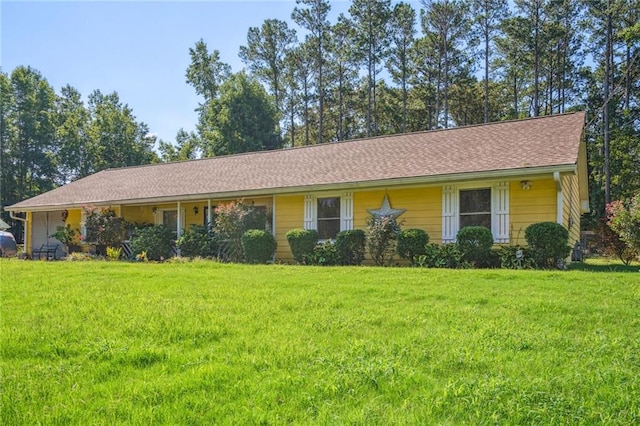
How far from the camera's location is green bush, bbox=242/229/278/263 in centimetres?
1411

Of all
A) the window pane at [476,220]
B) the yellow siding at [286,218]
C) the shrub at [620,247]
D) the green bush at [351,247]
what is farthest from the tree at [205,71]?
the shrub at [620,247]

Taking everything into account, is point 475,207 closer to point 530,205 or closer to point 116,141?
point 530,205

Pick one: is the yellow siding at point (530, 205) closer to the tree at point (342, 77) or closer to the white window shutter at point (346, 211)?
the white window shutter at point (346, 211)

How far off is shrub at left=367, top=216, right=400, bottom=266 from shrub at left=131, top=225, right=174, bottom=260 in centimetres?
760

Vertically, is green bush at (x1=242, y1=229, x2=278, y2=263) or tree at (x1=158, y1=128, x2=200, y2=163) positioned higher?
tree at (x1=158, y1=128, x2=200, y2=163)

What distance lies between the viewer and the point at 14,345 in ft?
13.9

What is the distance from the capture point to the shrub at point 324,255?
43.7ft

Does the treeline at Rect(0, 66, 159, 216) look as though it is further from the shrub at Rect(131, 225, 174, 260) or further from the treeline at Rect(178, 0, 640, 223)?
the shrub at Rect(131, 225, 174, 260)

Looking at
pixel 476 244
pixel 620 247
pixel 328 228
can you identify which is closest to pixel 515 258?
pixel 476 244

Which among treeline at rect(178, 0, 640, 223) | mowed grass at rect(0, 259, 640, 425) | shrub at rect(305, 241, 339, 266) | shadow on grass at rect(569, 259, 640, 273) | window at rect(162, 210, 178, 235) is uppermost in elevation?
treeline at rect(178, 0, 640, 223)

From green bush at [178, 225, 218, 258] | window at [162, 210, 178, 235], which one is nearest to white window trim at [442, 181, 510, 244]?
green bush at [178, 225, 218, 258]

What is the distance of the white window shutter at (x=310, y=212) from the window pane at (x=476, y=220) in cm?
444

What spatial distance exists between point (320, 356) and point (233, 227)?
11.0m

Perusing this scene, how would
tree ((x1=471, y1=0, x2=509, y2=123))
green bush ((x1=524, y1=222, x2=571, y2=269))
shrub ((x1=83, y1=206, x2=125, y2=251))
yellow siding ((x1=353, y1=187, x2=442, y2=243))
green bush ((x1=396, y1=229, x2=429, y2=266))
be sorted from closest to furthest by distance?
green bush ((x1=524, y1=222, x2=571, y2=269))
green bush ((x1=396, y1=229, x2=429, y2=266))
yellow siding ((x1=353, y1=187, x2=442, y2=243))
shrub ((x1=83, y1=206, x2=125, y2=251))
tree ((x1=471, y1=0, x2=509, y2=123))
